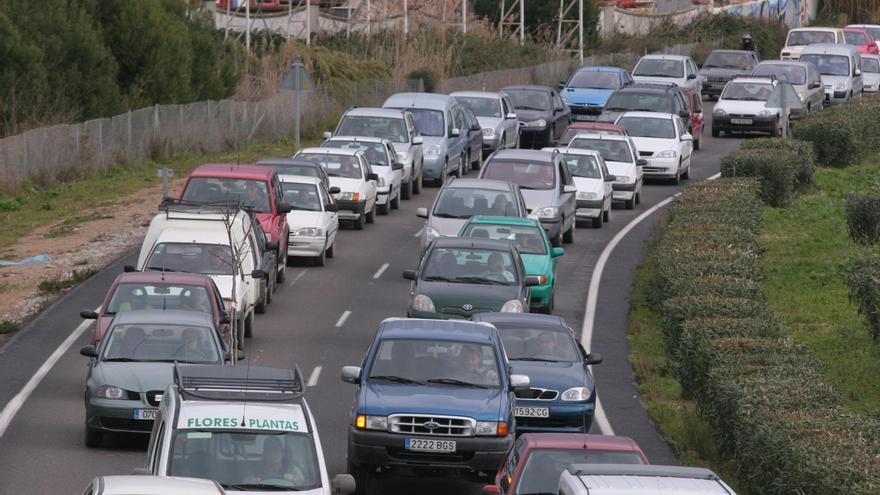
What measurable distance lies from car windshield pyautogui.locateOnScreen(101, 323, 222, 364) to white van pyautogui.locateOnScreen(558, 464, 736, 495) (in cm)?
843

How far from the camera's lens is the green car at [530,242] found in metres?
26.3

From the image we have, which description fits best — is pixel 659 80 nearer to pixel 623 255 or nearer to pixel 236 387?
pixel 623 255

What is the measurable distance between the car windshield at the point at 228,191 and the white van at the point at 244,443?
14.9 meters

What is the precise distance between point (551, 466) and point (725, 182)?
2064 centimetres

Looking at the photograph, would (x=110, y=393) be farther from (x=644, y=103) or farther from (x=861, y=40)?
(x=861, y=40)

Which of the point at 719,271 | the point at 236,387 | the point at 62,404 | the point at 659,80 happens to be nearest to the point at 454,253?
the point at 719,271

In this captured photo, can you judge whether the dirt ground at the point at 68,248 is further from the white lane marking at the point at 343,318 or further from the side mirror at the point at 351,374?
the side mirror at the point at 351,374

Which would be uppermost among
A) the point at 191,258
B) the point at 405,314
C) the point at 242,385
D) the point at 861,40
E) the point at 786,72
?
the point at 861,40

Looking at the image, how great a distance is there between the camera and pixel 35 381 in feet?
71.9

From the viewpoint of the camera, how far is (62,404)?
20.6 m

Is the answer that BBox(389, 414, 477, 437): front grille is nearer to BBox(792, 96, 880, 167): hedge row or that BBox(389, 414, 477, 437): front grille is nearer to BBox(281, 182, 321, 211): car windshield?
BBox(281, 182, 321, 211): car windshield

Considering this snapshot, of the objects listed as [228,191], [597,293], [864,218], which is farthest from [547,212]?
[228,191]

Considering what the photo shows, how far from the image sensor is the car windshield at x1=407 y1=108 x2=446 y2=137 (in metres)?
41.2

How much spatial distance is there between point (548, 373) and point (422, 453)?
9.92ft
